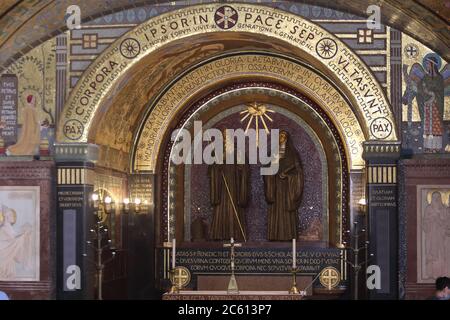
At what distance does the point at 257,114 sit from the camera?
2133cm

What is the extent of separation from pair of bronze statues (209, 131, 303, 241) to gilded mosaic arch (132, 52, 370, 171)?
54.0 inches

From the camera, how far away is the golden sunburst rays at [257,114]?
2127cm

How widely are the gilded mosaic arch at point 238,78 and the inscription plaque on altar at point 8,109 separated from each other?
3.15 meters

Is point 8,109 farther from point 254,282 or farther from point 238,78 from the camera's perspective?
point 254,282

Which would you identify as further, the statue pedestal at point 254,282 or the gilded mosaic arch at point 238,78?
the statue pedestal at point 254,282

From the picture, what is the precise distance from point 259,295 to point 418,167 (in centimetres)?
377

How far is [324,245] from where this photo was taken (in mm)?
20828

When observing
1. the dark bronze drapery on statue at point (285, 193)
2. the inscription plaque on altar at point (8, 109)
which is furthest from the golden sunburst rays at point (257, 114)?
the inscription plaque on altar at point (8, 109)

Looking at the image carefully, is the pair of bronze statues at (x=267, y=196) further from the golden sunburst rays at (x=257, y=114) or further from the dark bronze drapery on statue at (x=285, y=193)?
the golden sunburst rays at (x=257, y=114)

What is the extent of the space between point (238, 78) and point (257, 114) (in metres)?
1.05

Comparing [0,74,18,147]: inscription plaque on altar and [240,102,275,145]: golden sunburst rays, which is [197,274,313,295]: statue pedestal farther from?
[0,74,18,147]: inscription plaque on altar

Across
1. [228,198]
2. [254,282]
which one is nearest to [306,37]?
[228,198]
